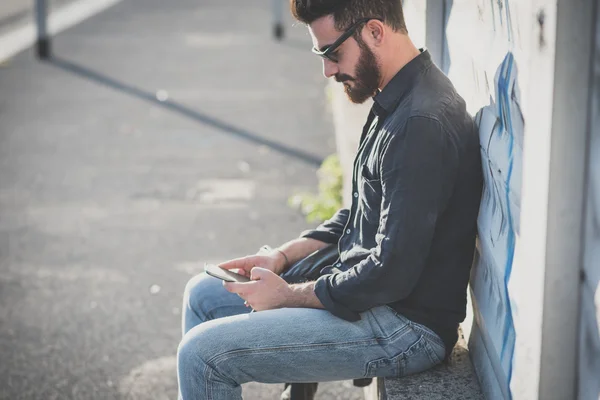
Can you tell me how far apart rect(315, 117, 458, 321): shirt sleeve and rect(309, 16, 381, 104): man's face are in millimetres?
337

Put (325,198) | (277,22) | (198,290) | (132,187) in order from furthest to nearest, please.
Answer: (277,22) → (132,187) → (325,198) → (198,290)

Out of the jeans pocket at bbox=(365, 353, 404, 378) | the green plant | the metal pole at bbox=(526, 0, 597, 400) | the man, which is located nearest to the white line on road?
the green plant

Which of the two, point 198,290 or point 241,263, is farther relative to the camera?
point 198,290

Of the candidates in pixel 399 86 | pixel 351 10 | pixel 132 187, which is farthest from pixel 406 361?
pixel 132 187

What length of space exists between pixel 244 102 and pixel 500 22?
7.84m

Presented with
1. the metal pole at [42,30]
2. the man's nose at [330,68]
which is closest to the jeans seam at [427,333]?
the man's nose at [330,68]

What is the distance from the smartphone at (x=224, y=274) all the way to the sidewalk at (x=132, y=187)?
108 centimetres

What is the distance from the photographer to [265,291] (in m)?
3.09

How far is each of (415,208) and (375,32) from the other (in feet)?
2.12

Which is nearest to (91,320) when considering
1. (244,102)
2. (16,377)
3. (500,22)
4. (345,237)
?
(16,377)

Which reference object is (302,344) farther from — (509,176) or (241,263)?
(509,176)

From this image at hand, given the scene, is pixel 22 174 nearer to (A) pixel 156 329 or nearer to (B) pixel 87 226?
(B) pixel 87 226

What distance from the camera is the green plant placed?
6.70m

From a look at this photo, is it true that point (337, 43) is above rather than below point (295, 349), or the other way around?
above
